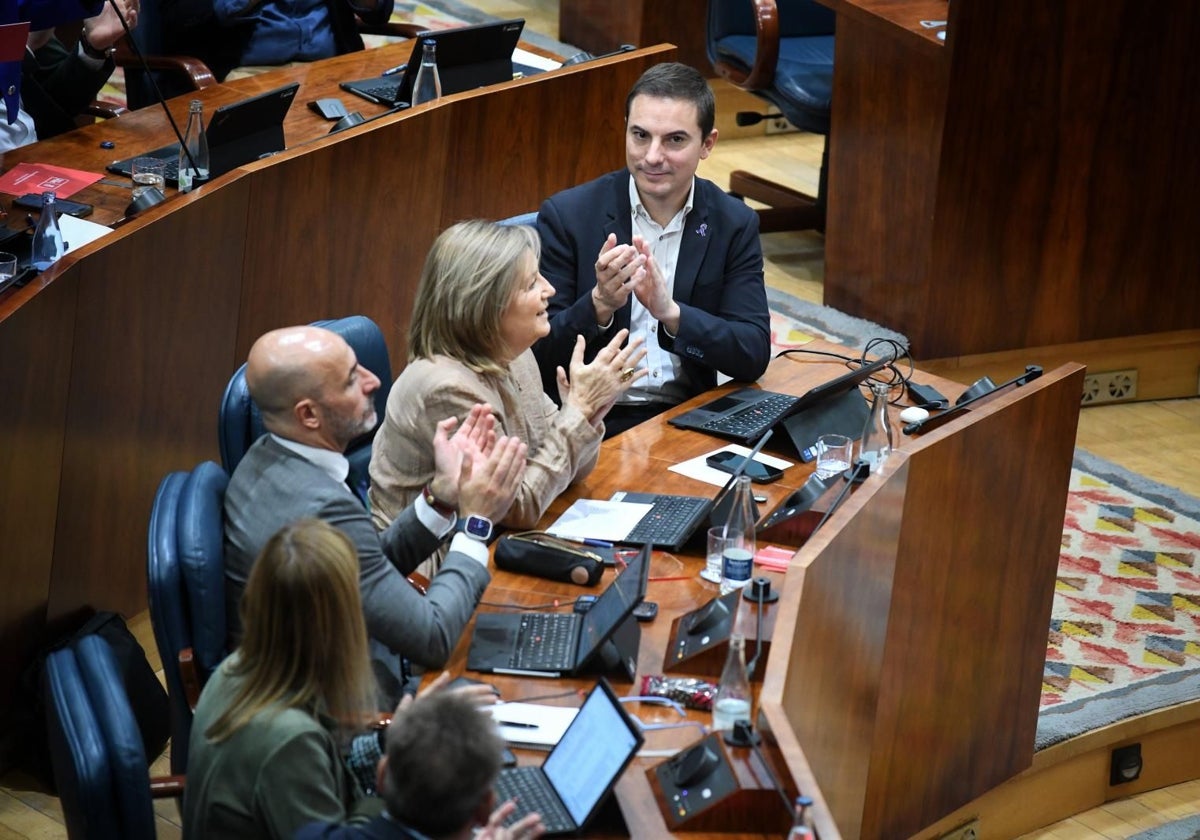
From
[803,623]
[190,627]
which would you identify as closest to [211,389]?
[190,627]

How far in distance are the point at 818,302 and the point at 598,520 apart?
9.32ft

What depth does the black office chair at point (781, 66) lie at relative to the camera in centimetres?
585

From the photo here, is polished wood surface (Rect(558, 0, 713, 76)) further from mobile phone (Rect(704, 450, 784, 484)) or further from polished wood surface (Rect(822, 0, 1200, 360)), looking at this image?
mobile phone (Rect(704, 450, 784, 484))

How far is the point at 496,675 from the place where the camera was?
8.68 ft

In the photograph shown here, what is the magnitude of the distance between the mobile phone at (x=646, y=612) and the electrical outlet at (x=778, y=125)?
4943mm

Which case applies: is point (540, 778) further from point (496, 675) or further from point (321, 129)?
point (321, 129)

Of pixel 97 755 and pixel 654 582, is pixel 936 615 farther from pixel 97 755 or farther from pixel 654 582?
pixel 97 755

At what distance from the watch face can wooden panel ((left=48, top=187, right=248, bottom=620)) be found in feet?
3.80

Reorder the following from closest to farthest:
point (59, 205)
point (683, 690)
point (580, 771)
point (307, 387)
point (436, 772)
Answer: point (436, 772) → point (580, 771) → point (683, 690) → point (307, 387) → point (59, 205)

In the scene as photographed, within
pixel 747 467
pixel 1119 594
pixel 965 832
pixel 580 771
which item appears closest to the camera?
pixel 580 771

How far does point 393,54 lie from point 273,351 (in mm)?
3011

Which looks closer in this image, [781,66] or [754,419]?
[754,419]

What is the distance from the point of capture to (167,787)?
8.36 feet

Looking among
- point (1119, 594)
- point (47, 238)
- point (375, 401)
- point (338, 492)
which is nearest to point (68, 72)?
point (47, 238)
